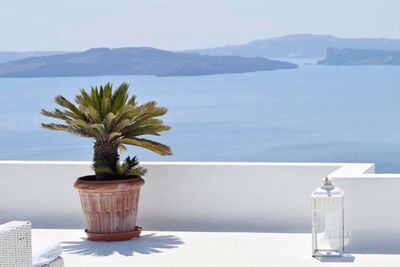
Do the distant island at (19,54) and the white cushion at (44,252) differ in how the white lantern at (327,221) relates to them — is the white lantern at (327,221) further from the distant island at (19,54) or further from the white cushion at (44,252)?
the distant island at (19,54)

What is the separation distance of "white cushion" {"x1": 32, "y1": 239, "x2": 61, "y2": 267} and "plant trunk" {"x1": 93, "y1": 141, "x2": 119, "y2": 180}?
2.99 meters

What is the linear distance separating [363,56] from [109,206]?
4363 centimetres

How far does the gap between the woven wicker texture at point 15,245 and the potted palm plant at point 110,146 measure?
3.66 meters

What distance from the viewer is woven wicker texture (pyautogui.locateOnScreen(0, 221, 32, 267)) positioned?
692 centimetres

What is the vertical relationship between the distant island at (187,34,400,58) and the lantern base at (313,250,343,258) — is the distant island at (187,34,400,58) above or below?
above

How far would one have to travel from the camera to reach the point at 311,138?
54.4 metres

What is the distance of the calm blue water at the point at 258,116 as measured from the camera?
51.6m

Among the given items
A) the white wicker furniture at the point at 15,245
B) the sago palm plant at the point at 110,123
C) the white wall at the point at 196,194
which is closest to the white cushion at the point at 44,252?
the white wicker furniture at the point at 15,245

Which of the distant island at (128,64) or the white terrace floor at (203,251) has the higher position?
the distant island at (128,64)

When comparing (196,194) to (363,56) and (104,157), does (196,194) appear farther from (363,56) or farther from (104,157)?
(363,56)

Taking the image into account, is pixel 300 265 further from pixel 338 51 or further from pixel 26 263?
pixel 338 51

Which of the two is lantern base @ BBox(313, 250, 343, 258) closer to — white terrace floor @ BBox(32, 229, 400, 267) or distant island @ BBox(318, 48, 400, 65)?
white terrace floor @ BBox(32, 229, 400, 267)

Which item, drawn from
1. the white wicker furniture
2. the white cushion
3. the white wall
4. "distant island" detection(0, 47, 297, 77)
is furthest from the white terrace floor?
"distant island" detection(0, 47, 297, 77)

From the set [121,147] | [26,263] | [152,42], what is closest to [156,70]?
[152,42]
